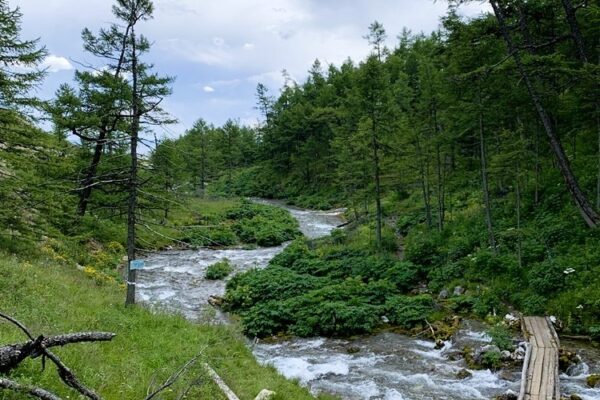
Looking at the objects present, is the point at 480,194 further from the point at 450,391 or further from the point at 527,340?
→ the point at 450,391

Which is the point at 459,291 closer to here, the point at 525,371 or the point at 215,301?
the point at 525,371

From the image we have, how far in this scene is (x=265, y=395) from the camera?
26.4ft

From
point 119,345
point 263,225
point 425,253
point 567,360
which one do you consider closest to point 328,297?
point 425,253

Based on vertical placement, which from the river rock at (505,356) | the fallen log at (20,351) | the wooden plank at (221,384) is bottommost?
the river rock at (505,356)

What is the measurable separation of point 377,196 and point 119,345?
52.1 ft

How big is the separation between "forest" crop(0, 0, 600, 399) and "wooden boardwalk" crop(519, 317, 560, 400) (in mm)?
Answer: 1027

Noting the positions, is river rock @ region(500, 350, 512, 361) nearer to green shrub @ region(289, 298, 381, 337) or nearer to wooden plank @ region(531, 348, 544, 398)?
wooden plank @ region(531, 348, 544, 398)

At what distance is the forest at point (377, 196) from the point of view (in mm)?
11336

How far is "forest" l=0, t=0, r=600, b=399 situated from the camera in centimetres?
1134

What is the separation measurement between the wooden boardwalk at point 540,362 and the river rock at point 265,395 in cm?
490

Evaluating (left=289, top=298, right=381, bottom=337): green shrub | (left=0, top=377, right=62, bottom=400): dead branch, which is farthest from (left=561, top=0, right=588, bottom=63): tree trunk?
(left=0, top=377, right=62, bottom=400): dead branch

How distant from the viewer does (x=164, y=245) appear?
2967 cm

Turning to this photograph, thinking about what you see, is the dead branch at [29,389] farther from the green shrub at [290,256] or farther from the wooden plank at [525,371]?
the green shrub at [290,256]

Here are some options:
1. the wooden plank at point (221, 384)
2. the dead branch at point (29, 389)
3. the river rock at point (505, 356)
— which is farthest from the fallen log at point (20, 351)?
the river rock at point (505, 356)
